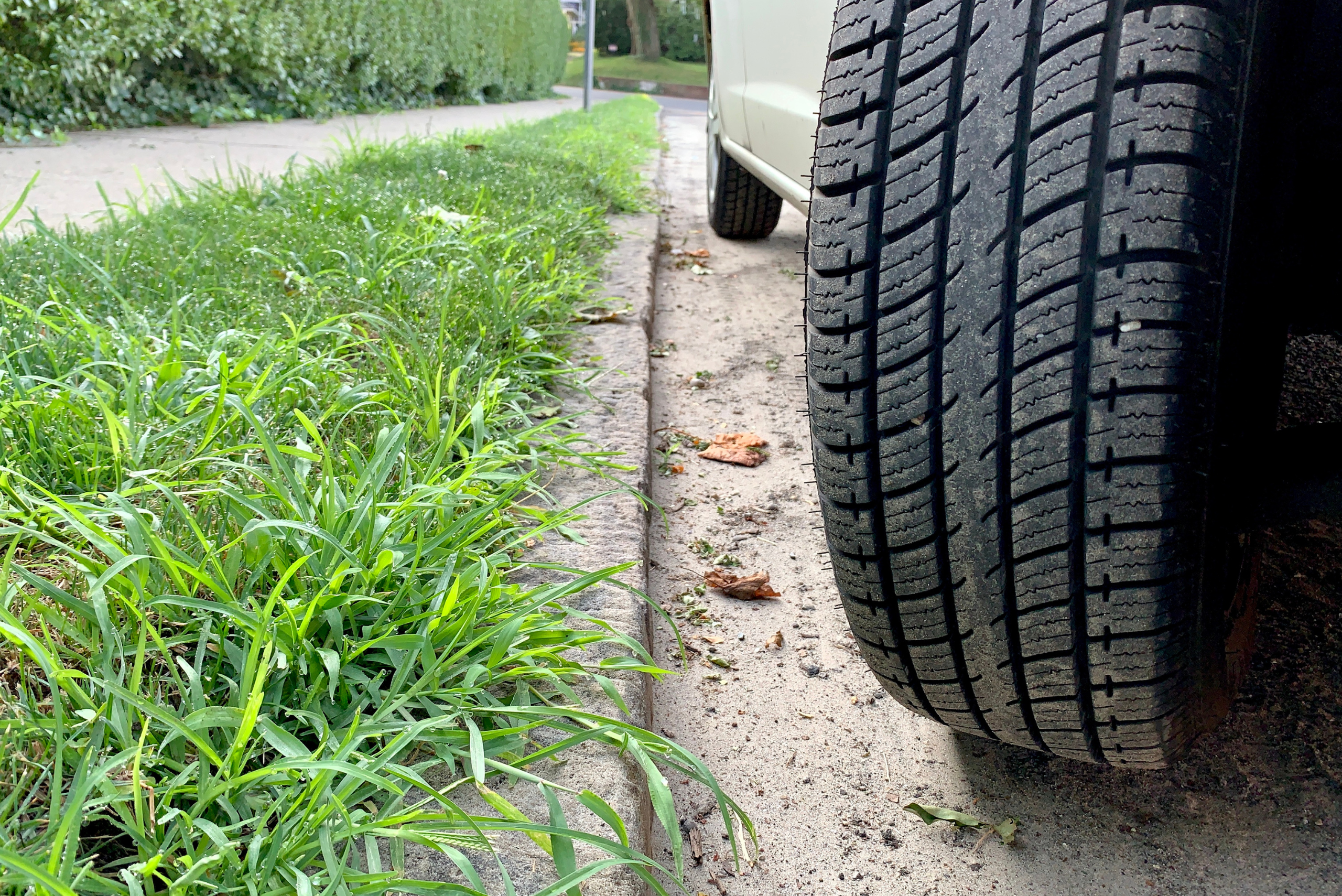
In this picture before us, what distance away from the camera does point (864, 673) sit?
1440 millimetres

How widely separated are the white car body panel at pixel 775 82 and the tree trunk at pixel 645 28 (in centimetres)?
3754

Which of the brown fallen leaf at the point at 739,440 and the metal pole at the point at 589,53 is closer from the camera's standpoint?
the brown fallen leaf at the point at 739,440

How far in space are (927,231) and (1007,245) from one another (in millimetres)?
79

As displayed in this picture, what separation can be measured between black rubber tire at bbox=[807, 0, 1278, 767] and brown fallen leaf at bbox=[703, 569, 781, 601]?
0.59 meters

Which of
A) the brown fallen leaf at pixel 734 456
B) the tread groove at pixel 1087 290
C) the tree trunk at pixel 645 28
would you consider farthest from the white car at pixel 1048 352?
the tree trunk at pixel 645 28

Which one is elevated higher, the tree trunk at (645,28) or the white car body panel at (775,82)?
the tree trunk at (645,28)

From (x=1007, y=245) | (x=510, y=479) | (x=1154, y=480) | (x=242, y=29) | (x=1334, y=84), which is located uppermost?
(x=242, y=29)

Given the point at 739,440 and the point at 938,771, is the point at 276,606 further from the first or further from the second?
the point at 739,440

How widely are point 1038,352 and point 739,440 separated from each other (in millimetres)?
1362

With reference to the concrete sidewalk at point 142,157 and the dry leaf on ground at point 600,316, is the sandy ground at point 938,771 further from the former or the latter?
the concrete sidewalk at point 142,157

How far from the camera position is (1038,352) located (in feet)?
2.75

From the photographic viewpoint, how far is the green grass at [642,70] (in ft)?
101

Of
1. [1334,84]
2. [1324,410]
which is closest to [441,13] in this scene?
[1324,410]

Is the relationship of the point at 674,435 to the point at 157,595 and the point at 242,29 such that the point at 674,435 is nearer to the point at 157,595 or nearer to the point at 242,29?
the point at 157,595
